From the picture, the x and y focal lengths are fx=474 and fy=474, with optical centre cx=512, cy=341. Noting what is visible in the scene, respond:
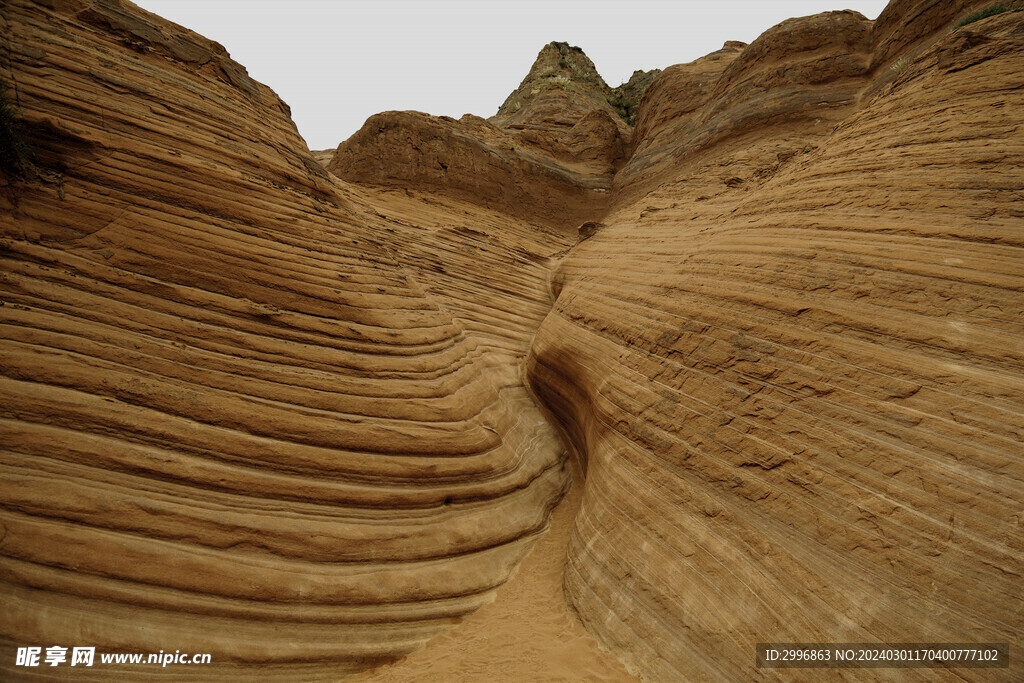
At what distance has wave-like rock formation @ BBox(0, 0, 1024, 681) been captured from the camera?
3.28 m

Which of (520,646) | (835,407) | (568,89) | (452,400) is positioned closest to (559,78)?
(568,89)

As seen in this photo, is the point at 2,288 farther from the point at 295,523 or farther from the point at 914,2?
the point at 914,2

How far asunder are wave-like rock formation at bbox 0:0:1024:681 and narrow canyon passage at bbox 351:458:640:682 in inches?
7.1

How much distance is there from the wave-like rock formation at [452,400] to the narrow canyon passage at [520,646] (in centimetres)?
18

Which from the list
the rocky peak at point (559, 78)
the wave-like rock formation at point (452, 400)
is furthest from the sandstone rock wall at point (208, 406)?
the rocky peak at point (559, 78)

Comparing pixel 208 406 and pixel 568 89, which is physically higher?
pixel 568 89

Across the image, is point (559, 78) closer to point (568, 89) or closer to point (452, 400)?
point (568, 89)

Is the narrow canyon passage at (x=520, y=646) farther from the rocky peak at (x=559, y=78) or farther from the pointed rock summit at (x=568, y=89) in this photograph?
the rocky peak at (x=559, y=78)

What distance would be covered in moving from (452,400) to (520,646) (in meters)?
2.63

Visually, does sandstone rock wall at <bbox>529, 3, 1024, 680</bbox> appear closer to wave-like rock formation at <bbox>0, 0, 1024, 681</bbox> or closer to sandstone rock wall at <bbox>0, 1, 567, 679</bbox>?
wave-like rock formation at <bbox>0, 0, 1024, 681</bbox>

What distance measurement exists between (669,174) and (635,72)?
15.7 meters

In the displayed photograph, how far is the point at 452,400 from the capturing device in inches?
226

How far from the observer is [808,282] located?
4.30 m

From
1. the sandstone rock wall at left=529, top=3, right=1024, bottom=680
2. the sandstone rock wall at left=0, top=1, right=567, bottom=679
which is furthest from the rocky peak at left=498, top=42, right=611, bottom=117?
the sandstone rock wall at left=529, top=3, right=1024, bottom=680
